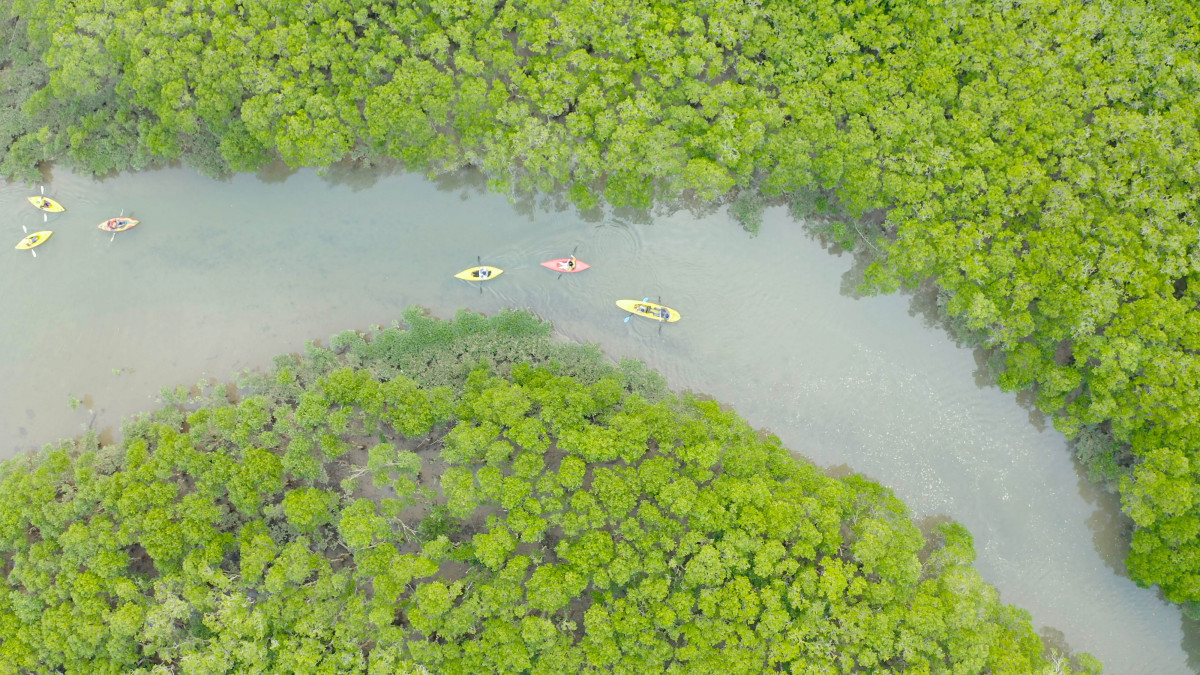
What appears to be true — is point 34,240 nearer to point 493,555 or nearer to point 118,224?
point 118,224

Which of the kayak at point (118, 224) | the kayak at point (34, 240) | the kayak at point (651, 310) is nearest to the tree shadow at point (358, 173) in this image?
the kayak at point (118, 224)

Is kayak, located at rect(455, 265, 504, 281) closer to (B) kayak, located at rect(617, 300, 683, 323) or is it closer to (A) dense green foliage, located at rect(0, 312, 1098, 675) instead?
(A) dense green foliage, located at rect(0, 312, 1098, 675)

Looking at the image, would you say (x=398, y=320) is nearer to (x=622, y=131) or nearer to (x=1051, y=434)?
(x=622, y=131)

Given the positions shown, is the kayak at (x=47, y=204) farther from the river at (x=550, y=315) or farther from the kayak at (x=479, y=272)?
the kayak at (x=479, y=272)

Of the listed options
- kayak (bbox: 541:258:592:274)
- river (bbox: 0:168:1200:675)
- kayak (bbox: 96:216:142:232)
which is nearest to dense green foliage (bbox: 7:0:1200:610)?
river (bbox: 0:168:1200:675)

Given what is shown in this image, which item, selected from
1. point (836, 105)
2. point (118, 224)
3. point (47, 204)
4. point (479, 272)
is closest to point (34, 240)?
point (47, 204)

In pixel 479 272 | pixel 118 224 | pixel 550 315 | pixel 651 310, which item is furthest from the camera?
pixel 118 224

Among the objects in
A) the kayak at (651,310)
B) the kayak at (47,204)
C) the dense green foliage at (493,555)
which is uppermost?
the kayak at (47,204)

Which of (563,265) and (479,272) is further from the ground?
(563,265)
